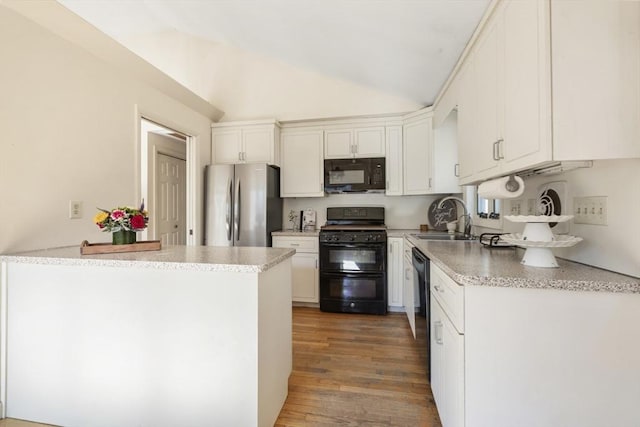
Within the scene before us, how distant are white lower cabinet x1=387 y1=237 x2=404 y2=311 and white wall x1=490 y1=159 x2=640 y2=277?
1.79 m

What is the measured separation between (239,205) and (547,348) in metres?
2.99

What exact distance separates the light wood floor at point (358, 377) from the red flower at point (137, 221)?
54.0 inches

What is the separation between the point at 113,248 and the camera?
1.64 m

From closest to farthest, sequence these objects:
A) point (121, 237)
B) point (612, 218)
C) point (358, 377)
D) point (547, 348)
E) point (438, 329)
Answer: point (547, 348), point (612, 218), point (438, 329), point (121, 237), point (358, 377)

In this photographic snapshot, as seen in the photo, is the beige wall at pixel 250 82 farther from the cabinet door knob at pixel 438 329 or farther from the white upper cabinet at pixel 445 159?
the cabinet door knob at pixel 438 329

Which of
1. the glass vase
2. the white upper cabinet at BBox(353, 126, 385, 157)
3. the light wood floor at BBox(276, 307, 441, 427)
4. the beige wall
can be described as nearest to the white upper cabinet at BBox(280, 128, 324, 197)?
the beige wall

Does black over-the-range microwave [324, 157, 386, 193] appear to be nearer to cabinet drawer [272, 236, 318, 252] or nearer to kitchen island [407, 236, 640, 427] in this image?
cabinet drawer [272, 236, 318, 252]

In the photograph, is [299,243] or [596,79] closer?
[596,79]

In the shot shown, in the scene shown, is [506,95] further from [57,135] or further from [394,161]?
[57,135]

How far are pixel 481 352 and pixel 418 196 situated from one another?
2748mm

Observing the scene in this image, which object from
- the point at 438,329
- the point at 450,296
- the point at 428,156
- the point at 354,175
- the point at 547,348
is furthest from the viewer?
the point at 354,175

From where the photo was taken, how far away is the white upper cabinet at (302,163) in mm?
3648

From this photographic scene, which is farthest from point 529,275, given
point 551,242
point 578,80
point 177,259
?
point 177,259

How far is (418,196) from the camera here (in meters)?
3.68
